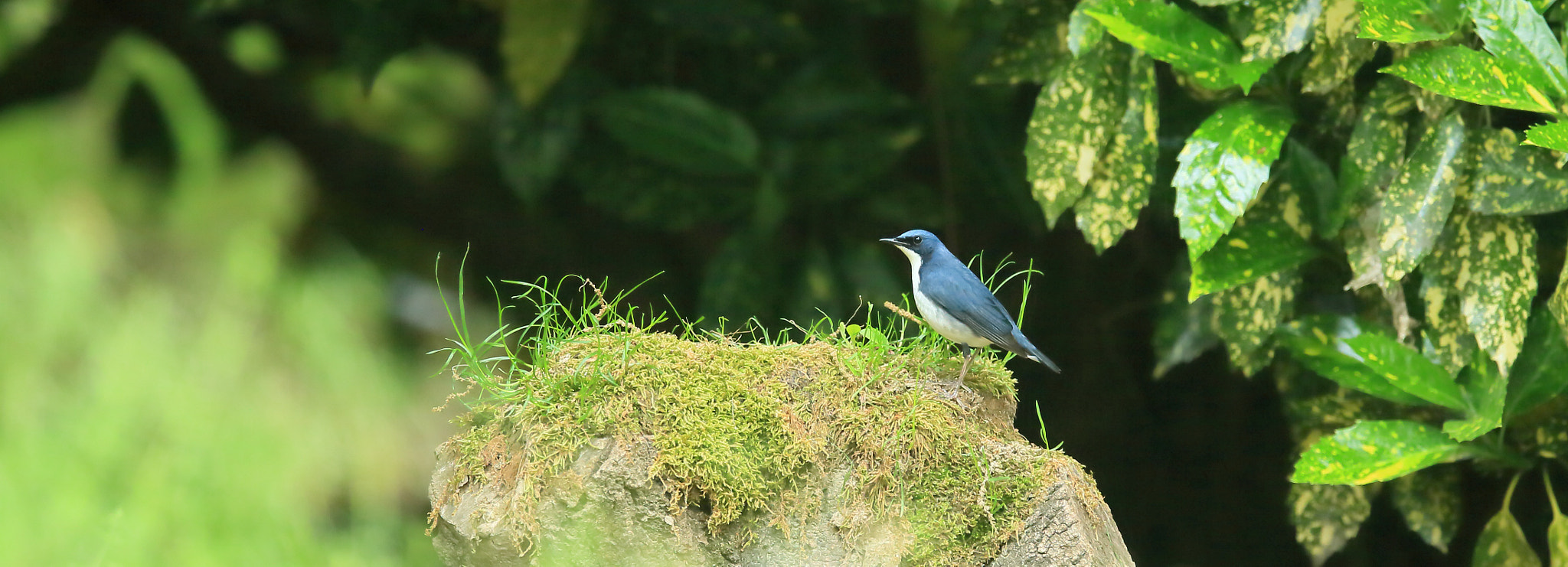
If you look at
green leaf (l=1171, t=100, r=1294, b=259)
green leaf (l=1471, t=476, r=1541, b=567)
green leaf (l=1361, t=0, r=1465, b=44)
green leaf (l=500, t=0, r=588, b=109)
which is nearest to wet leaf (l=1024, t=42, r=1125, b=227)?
green leaf (l=1171, t=100, r=1294, b=259)

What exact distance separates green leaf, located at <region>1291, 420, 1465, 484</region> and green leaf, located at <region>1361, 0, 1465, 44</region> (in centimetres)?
73

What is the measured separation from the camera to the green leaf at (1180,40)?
2098mm

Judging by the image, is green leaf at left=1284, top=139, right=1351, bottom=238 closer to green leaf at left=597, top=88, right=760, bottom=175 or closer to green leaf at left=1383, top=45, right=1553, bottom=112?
green leaf at left=1383, top=45, right=1553, bottom=112

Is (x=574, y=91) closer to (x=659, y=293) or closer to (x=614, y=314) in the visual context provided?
(x=659, y=293)

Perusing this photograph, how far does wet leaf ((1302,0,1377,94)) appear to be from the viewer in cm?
215

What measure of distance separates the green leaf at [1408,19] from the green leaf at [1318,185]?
35 cm

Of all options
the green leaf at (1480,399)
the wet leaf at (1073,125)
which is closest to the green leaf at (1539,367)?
the green leaf at (1480,399)

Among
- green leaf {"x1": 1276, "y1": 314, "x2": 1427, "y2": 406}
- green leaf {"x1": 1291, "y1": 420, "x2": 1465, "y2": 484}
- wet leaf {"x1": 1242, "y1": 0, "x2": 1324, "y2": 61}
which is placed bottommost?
green leaf {"x1": 1291, "y1": 420, "x2": 1465, "y2": 484}

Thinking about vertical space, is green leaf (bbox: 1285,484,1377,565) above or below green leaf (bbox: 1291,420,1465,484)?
below

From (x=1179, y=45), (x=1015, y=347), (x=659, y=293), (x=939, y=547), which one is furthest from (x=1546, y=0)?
(x=659, y=293)

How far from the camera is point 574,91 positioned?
3025mm

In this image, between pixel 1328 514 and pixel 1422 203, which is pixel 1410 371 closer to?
pixel 1422 203

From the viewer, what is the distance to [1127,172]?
2252 mm

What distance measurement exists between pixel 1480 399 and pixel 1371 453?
0.31 meters
